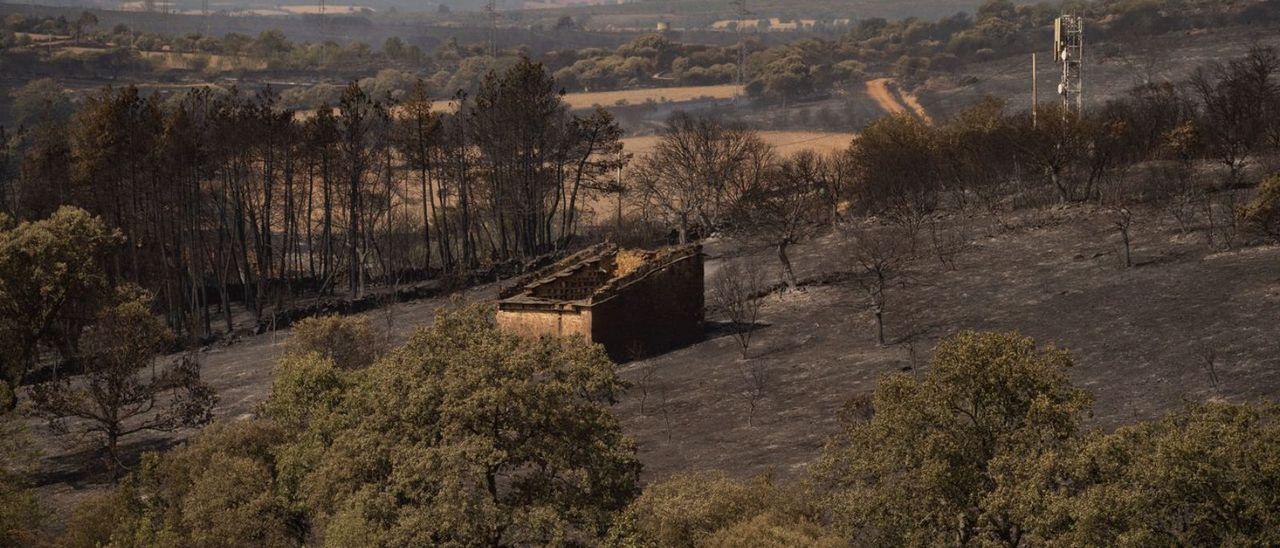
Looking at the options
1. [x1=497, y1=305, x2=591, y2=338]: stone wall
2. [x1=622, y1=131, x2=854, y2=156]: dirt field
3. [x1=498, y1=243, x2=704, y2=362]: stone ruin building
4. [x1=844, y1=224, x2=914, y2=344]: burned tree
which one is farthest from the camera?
[x1=622, y1=131, x2=854, y2=156]: dirt field

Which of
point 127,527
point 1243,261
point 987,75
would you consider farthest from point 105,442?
point 987,75

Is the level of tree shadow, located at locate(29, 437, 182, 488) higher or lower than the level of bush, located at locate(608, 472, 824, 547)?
lower

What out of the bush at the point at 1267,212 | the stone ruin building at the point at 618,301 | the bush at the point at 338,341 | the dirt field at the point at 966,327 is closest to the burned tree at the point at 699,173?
the dirt field at the point at 966,327

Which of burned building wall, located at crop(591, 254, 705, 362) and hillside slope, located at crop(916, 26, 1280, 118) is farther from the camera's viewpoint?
hillside slope, located at crop(916, 26, 1280, 118)

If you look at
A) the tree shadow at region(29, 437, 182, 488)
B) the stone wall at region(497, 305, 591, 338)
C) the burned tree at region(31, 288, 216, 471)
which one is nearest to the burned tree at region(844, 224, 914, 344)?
the stone wall at region(497, 305, 591, 338)

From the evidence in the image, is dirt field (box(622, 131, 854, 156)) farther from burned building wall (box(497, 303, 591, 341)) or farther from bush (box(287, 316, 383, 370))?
bush (box(287, 316, 383, 370))

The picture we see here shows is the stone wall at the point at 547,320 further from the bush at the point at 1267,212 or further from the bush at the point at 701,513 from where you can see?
the bush at the point at 701,513
